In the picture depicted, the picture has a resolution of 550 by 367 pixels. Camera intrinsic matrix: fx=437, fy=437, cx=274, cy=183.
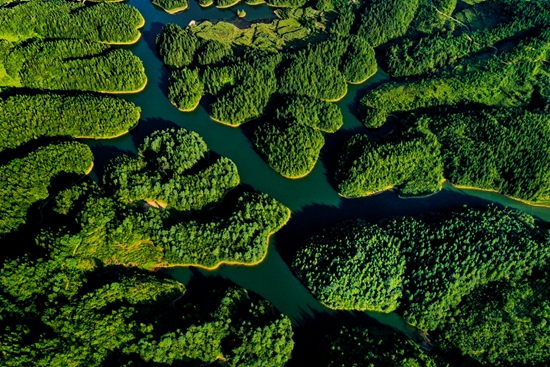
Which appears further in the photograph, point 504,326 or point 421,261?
point 421,261

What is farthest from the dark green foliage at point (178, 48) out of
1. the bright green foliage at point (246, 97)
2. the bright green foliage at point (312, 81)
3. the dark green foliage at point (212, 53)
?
the bright green foliage at point (312, 81)

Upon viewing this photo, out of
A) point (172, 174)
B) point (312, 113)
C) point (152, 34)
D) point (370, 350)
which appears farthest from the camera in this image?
point (152, 34)

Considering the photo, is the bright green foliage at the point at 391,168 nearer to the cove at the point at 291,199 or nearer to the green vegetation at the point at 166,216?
the cove at the point at 291,199

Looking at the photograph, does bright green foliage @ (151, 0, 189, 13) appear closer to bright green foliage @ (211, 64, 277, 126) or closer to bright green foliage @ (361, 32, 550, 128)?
bright green foliage @ (211, 64, 277, 126)

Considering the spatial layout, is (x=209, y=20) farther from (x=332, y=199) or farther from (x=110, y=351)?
(x=110, y=351)

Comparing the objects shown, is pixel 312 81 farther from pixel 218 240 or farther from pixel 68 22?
pixel 68 22

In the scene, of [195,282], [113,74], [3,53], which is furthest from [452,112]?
[3,53]

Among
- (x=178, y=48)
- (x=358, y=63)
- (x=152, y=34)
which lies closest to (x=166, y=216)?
(x=178, y=48)
